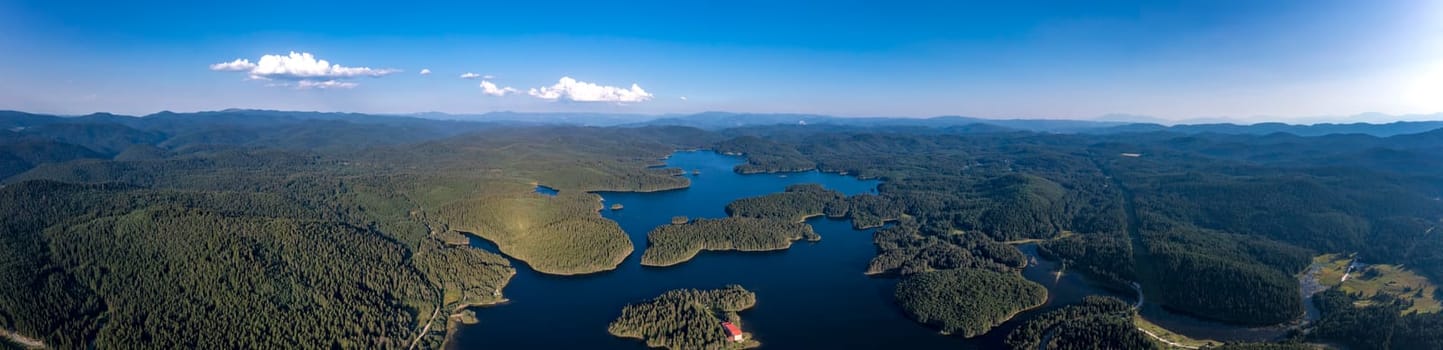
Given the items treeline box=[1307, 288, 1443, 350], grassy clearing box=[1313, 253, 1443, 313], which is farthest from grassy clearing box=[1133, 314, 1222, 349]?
grassy clearing box=[1313, 253, 1443, 313]

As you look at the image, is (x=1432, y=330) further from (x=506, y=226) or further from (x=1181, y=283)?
(x=506, y=226)

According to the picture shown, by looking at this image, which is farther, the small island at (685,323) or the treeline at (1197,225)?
the treeline at (1197,225)

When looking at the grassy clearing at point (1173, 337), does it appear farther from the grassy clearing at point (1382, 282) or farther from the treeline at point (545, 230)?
the treeline at point (545, 230)

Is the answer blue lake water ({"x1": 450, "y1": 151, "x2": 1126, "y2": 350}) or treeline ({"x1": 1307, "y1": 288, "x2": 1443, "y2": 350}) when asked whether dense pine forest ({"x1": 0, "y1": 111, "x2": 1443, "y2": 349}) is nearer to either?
treeline ({"x1": 1307, "y1": 288, "x2": 1443, "y2": 350})

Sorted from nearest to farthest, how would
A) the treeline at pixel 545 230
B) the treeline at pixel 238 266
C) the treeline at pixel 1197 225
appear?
the treeline at pixel 238 266, the treeline at pixel 1197 225, the treeline at pixel 545 230

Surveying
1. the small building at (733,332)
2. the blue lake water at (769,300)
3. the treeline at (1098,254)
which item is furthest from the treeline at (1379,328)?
the small building at (733,332)

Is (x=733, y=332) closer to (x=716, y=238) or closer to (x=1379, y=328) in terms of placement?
(x=716, y=238)
